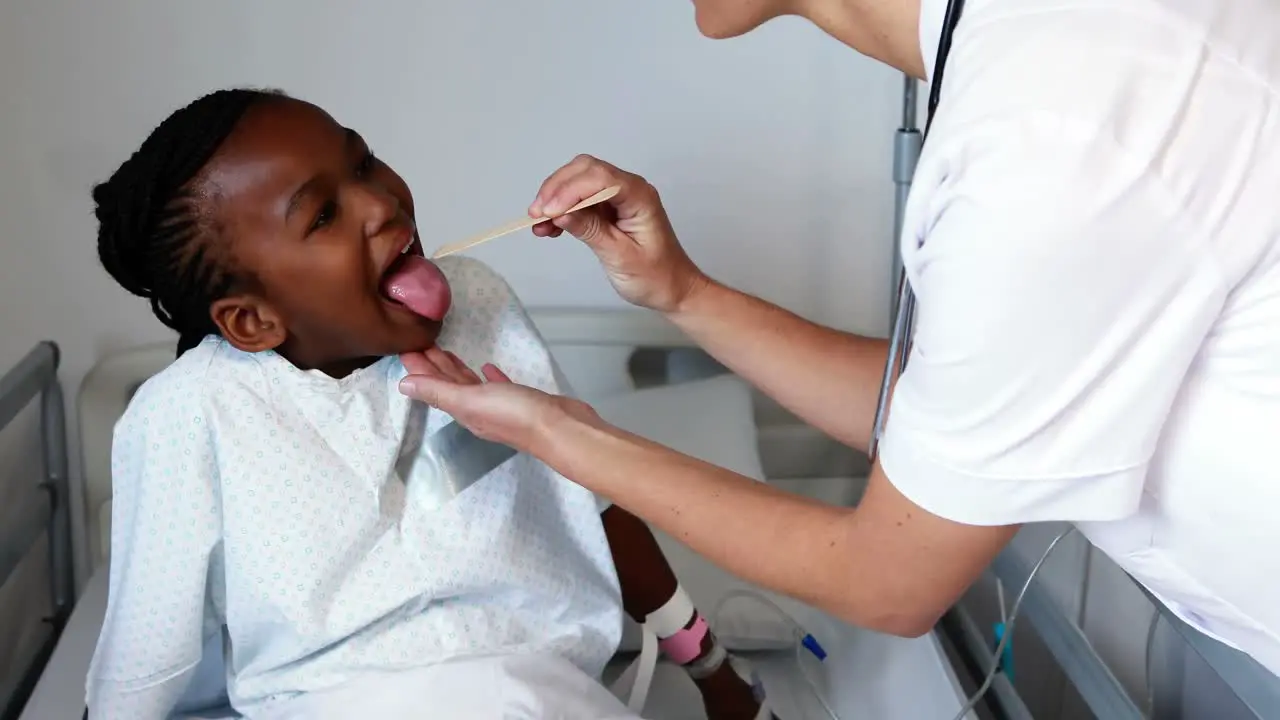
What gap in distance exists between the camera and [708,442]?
169cm

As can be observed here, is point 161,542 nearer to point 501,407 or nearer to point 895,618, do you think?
point 501,407

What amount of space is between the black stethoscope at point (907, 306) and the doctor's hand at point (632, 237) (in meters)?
0.30

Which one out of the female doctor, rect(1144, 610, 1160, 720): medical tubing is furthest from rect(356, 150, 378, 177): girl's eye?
rect(1144, 610, 1160, 720): medical tubing

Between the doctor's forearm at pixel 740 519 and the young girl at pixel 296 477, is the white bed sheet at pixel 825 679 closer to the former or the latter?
the young girl at pixel 296 477

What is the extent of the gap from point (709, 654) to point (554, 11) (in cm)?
97

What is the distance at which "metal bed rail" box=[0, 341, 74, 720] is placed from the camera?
1.60 meters

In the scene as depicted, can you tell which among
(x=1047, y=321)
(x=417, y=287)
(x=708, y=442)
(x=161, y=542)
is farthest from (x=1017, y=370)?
(x=708, y=442)

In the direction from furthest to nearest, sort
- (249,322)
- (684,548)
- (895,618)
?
(684,548)
(249,322)
(895,618)

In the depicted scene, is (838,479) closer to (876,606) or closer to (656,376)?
(656,376)

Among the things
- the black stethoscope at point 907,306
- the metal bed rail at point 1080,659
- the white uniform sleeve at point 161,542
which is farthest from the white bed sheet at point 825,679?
the black stethoscope at point 907,306

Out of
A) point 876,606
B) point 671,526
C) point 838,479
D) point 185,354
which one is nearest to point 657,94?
point 838,479

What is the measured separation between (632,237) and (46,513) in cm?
114

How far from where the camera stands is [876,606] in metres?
0.86

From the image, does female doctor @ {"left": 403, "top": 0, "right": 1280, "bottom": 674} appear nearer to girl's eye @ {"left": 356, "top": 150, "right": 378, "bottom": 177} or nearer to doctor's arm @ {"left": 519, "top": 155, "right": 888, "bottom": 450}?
doctor's arm @ {"left": 519, "top": 155, "right": 888, "bottom": 450}
